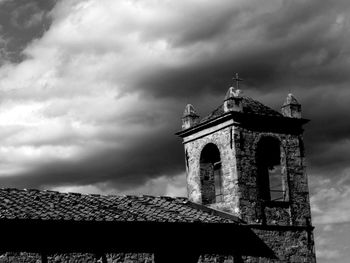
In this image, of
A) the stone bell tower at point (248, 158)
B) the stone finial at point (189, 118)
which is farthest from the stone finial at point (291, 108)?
the stone finial at point (189, 118)

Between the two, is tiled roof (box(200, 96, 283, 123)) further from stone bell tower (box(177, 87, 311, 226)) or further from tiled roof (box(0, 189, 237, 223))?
tiled roof (box(0, 189, 237, 223))

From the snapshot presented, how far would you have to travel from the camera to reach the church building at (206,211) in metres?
14.6

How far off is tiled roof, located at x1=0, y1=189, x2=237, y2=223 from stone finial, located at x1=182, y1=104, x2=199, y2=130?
240 cm

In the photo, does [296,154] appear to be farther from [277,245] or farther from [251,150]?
[277,245]

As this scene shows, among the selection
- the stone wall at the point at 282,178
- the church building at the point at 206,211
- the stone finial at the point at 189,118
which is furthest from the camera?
the stone finial at the point at 189,118

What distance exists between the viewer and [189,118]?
64.2 ft

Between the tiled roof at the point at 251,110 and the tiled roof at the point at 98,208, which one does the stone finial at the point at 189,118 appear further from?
the tiled roof at the point at 98,208

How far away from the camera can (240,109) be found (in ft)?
59.8

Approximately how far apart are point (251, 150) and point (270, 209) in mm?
1734

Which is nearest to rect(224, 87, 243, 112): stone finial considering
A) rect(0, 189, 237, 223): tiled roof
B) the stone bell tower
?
the stone bell tower

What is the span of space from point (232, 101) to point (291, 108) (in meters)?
2.26

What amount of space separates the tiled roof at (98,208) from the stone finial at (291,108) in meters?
3.96

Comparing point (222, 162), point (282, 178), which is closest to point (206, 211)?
point (222, 162)

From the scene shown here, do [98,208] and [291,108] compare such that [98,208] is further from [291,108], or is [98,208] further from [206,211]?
[291,108]
